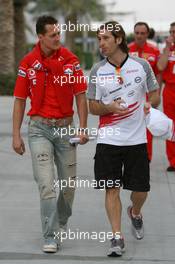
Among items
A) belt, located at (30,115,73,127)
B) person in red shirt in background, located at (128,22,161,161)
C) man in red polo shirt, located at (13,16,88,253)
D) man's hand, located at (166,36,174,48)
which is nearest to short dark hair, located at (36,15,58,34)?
man in red polo shirt, located at (13,16,88,253)

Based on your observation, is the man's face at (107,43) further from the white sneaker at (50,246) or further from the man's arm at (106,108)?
the white sneaker at (50,246)

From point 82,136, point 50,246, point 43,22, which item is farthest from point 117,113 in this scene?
point 50,246

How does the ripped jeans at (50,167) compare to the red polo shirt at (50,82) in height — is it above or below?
below

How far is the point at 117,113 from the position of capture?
621 centimetres

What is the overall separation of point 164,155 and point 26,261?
19.5ft

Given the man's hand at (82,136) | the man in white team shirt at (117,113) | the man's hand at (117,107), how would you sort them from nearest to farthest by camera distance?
1. the man's hand at (117,107)
2. the man in white team shirt at (117,113)
3. the man's hand at (82,136)

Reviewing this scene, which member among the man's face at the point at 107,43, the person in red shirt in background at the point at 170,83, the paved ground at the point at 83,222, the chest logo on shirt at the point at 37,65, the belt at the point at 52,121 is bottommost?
the paved ground at the point at 83,222

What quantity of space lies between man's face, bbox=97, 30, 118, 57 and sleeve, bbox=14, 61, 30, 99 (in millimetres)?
647

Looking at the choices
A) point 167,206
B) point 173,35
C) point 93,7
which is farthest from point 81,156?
point 93,7

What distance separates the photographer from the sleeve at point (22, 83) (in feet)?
21.1

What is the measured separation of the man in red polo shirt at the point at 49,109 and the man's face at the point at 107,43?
37cm

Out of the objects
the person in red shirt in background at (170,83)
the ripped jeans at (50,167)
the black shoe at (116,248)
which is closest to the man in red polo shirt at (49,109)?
the ripped jeans at (50,167)

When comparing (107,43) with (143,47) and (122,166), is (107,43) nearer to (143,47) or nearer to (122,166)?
(122,166)

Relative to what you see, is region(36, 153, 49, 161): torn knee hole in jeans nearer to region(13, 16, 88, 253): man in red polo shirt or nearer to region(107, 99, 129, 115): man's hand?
region(13, 16, 88, 253): man in red polo shirt
